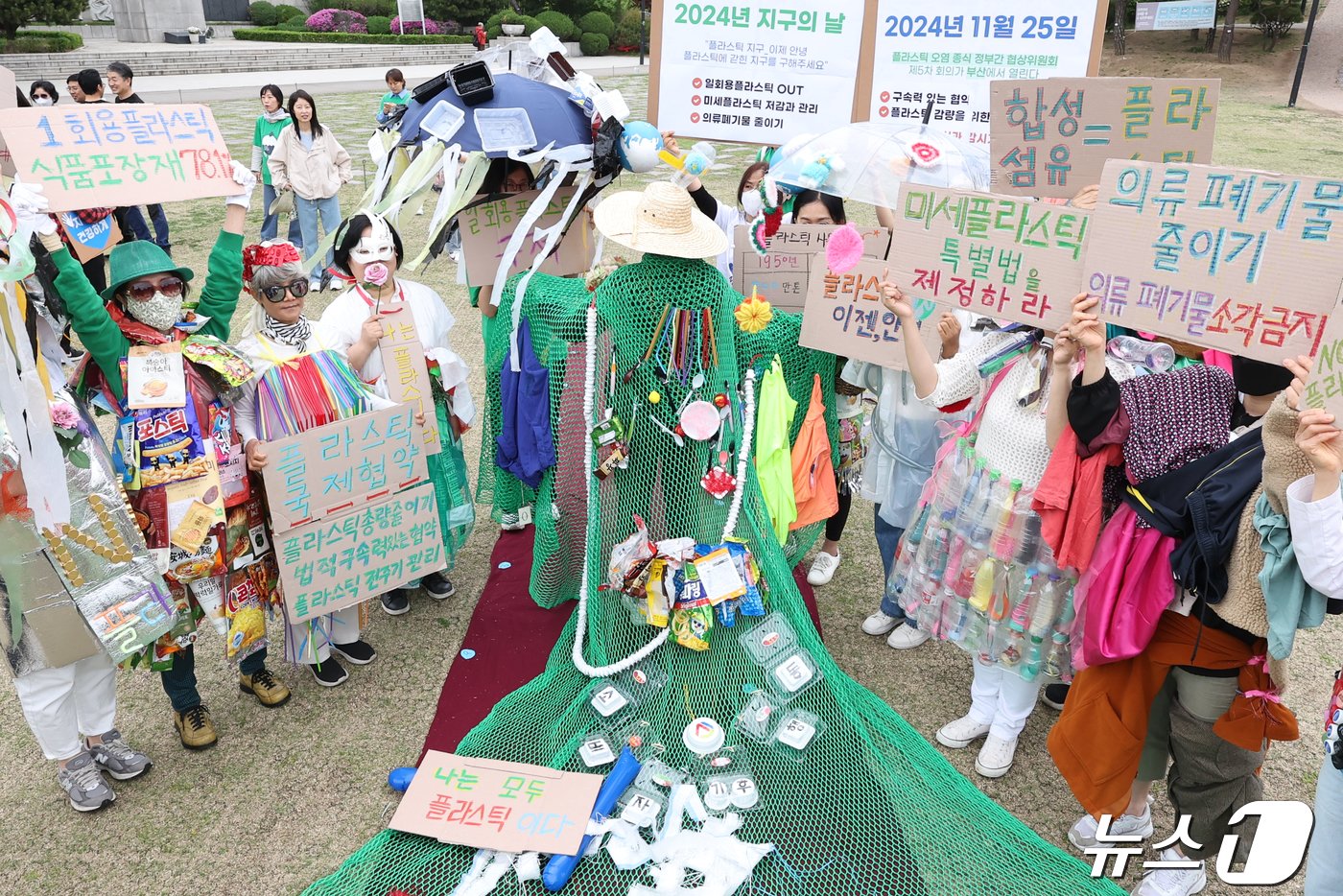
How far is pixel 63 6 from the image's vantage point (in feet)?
81.6

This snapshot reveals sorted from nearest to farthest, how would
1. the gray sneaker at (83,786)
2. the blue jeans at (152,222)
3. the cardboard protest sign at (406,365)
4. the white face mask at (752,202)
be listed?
the gray sneaker at (83,786) → the cardboard protest sign at (406,365) → the white face mask at (752,202) → the blue jeans at (152,222)

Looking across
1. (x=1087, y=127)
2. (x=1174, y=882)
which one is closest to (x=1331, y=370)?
(x=1087, y=127)

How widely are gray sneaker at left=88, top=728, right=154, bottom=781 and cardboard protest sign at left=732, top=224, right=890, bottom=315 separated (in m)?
3.01

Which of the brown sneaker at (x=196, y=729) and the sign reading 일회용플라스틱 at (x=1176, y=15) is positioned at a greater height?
the sign reading 일회용플라스틱 at (x=1176, y=15)

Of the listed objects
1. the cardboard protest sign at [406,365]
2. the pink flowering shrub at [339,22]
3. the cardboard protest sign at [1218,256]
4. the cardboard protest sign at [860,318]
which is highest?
the pink flowering shrub at [339,22]

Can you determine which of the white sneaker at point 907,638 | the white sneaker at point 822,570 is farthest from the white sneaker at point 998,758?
the white sneaker at point 822,570

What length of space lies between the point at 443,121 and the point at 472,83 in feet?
0.65

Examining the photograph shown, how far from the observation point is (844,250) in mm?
3307

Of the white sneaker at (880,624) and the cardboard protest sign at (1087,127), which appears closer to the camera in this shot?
the cardboard protest sign at (1087,127)

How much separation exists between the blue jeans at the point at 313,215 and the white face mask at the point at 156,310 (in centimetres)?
659

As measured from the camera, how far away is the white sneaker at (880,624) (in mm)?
4168

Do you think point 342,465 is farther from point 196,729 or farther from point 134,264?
point 196,729

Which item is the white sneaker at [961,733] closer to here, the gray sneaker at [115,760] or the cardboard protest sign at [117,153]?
the gray sneaker at [115,760]

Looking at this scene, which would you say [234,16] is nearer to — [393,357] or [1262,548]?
[393,357]
